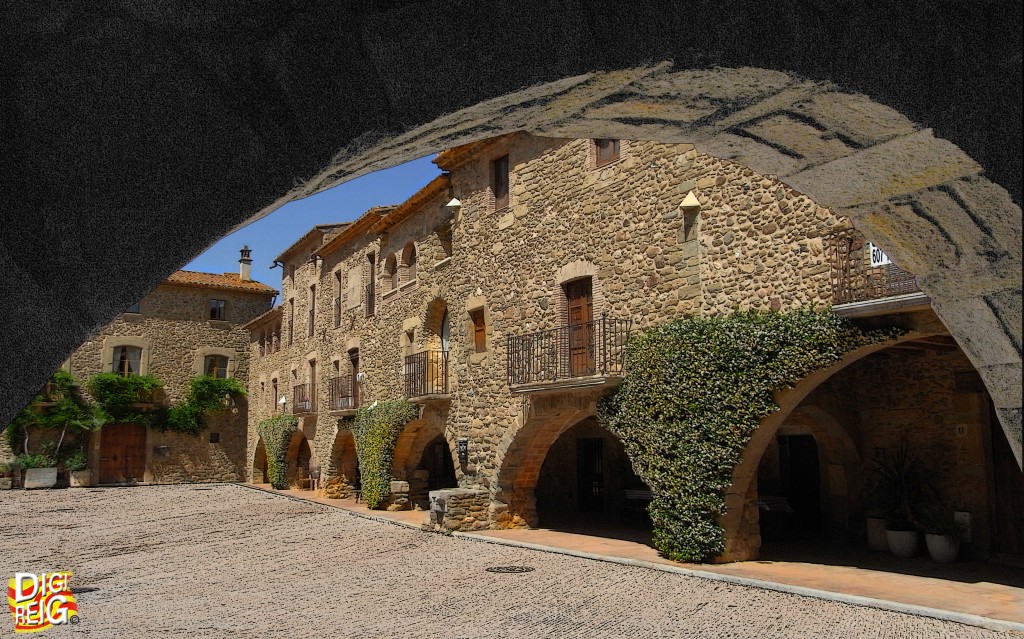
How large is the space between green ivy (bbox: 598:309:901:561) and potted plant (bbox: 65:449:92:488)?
26.7 m

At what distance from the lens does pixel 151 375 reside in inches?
1307

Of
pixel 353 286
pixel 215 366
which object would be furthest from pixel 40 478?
pixel 353 286

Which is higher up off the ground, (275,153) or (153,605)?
(275,153)

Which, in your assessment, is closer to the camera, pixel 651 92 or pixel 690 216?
pixel 651 92

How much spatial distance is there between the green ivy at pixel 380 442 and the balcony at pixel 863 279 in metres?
10.4

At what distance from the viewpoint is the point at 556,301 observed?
13.3 m

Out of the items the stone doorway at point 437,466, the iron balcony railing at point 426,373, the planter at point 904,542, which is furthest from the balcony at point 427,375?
the planter at point 904,542

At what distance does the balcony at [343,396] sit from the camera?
2130 cm

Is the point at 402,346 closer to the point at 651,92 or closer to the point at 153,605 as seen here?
the point at 153,605

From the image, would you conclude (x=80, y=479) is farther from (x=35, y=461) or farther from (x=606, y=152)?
(x=606, y=152)

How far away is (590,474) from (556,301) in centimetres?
559

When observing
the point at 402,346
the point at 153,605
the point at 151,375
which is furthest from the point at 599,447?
the point at 151,375

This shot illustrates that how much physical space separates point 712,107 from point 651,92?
0.21m

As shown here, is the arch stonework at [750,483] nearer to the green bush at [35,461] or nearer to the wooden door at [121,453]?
the green bush at [35,461]
